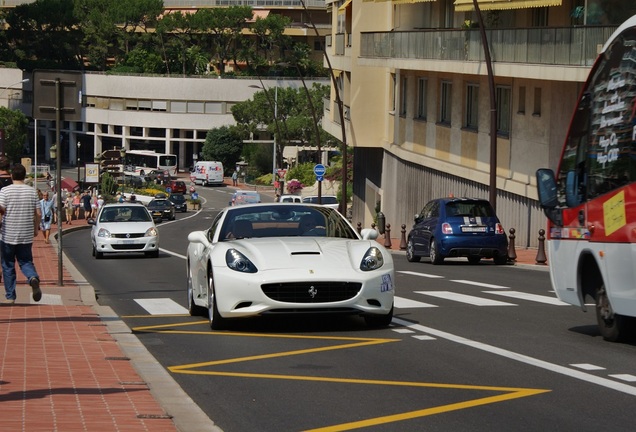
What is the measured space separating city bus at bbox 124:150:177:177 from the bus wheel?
120 metres

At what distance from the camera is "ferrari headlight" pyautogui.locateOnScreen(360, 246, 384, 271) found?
1376 cm

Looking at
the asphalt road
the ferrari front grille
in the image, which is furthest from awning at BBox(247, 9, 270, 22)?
the ferrari front grille

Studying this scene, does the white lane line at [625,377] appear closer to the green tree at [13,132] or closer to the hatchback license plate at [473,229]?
the hatchback license plate at [473,229]

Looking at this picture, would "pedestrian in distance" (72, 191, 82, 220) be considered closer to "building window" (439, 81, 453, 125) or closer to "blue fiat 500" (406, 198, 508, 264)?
"building window" (439, 81, 453, 125)

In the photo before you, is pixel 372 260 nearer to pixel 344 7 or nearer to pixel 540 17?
pixel 540 17

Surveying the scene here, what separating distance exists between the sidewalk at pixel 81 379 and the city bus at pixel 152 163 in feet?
385

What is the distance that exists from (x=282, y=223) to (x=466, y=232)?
15.2m

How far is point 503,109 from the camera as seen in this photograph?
43844 mm

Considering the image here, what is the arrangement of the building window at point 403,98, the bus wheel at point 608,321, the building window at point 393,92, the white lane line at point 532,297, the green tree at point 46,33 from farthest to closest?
1. the green tree at point 46,33
2. the building window at point 393,92
3. the building window at point 403,98
4. the white lane line at point 532,297
5. the bus wheel at point 608,321

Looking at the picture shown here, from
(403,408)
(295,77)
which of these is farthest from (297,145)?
(403,408)

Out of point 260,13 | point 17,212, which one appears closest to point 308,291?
point 17,212

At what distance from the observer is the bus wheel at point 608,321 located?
12.5 m

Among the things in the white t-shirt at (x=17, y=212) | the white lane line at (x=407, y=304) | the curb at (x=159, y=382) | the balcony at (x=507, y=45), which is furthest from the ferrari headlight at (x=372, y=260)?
the balcony at (x=507, y=45)

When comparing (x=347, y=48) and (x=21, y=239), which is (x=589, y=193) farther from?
(x=347, y=48)
